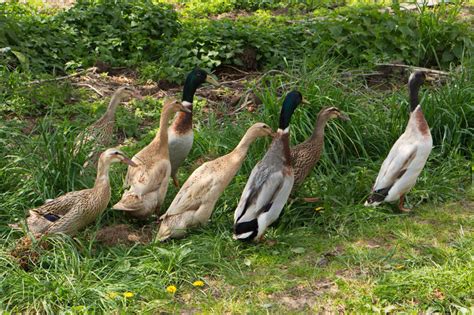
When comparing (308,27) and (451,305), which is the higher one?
(308,27)

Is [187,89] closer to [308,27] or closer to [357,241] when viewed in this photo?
[357,241]

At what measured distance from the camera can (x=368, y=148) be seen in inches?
317

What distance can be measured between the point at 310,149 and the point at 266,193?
942mm

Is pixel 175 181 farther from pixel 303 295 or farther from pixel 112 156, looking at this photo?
pixel 303 295

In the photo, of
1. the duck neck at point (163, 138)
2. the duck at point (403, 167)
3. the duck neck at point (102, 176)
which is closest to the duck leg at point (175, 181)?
the duck neck at point (163, 138)

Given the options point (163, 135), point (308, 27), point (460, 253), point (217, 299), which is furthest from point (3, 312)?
point (308, 27)

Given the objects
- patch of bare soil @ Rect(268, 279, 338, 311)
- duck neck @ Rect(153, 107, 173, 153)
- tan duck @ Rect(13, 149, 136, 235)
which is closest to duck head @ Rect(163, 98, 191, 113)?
duck neck @ Rect(153, 107, 173, 153)

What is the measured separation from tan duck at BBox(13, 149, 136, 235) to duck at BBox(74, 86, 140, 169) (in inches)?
25.9

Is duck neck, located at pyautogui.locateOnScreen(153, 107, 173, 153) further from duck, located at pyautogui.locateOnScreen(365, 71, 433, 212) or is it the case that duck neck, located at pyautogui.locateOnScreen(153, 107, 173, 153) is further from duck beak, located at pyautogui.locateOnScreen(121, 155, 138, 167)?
duck, located at pyautogui.locateOnScreen(365, 71, 433, 212)

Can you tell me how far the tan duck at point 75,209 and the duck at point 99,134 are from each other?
66 centimetres

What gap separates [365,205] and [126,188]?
204cm

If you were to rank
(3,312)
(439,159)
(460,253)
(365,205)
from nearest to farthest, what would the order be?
(3,312), (460,253), (365,205), (439,159)

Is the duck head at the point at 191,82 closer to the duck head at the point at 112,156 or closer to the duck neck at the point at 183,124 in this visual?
the duck neck at the point at 183,124

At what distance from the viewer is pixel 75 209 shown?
251 inches
